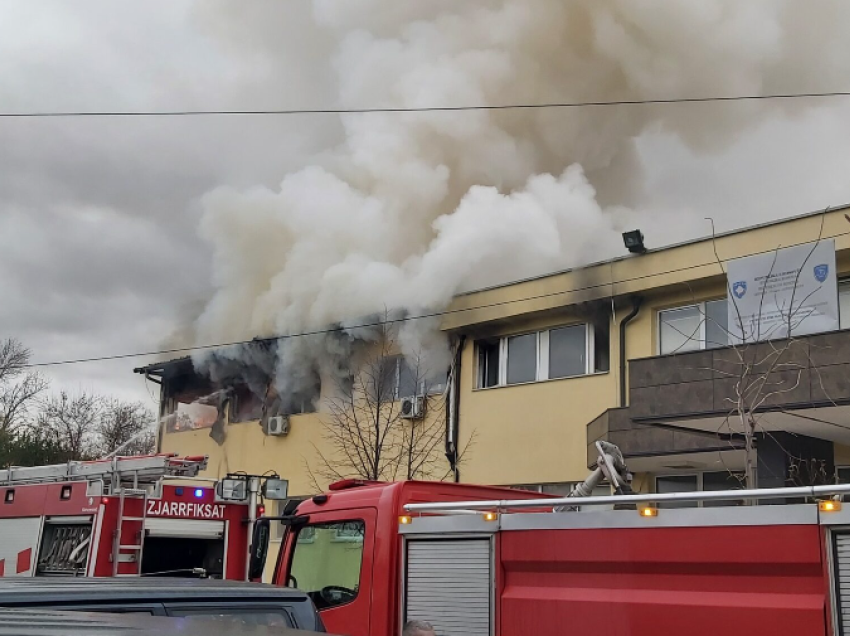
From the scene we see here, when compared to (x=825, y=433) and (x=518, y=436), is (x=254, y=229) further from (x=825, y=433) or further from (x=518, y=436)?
(x=825, y=433)

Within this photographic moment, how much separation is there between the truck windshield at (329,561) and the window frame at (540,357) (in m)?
9.00

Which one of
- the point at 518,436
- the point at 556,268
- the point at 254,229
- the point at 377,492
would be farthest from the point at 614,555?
the point at 254,229

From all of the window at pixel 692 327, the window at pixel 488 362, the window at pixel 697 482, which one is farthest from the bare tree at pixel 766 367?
the window at pixel 488 362

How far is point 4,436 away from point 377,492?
21.0 m

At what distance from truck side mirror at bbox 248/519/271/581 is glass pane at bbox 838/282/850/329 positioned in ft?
28.5

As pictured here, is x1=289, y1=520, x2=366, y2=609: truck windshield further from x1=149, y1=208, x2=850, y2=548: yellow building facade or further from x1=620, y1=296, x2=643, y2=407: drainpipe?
x1=620, y1=296, x2=643, y2=407: drainpipe

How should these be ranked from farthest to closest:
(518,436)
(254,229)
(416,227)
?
1. (254,229)
2. (416,227)
3. (518,436)

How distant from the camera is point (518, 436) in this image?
51.2 feet

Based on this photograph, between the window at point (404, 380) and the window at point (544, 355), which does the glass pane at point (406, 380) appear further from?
the window at point (544, 355)

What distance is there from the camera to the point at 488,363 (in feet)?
55.5

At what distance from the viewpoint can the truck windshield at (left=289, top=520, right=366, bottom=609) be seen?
5879mm

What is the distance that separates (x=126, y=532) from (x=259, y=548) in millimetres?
3298

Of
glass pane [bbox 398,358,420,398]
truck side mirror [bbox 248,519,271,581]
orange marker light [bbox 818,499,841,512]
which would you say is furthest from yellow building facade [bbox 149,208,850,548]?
orange marker light [bbox 818,499,841,512]

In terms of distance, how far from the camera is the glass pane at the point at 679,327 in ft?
45.0
